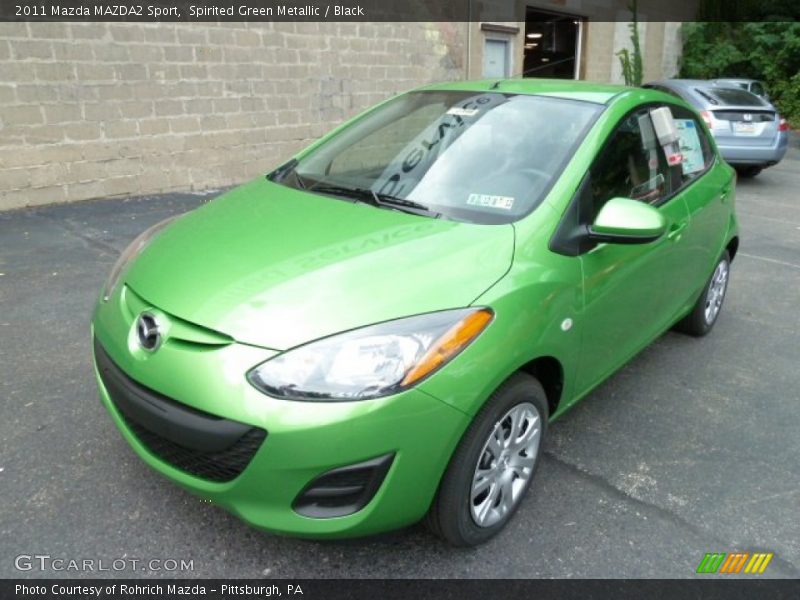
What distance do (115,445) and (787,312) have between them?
183 inches

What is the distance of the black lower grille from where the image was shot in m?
1.82

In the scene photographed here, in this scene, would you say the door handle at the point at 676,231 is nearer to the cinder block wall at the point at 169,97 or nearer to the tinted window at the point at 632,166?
the tinted window at the point at 632,166

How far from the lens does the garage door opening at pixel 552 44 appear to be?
13.6 m

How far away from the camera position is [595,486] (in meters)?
2.65

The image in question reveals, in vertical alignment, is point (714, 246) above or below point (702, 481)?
above

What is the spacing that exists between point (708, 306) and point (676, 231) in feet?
3.83

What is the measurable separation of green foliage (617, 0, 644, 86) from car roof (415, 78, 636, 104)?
48.3 ft

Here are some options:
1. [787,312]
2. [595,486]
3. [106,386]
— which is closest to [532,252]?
[595,486]

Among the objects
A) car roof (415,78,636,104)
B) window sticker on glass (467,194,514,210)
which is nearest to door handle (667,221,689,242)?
car roof (415,78,636,104)

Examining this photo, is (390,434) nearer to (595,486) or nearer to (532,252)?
(532,252)

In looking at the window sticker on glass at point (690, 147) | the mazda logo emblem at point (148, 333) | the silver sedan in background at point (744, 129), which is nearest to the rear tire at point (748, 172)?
the silver sedan in background at point (744, 129)

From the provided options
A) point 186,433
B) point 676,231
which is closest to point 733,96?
point 676,231

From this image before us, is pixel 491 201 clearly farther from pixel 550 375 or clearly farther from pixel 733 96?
pixel 733 96

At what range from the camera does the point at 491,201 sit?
255cm
